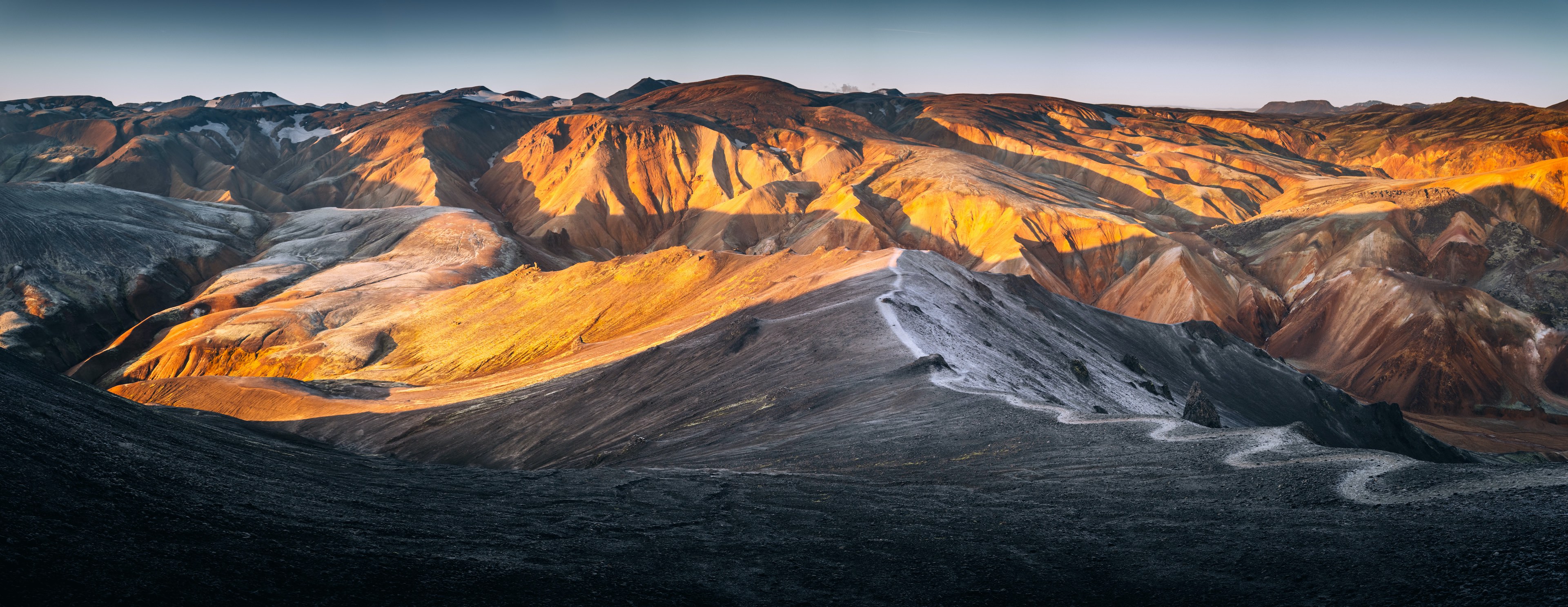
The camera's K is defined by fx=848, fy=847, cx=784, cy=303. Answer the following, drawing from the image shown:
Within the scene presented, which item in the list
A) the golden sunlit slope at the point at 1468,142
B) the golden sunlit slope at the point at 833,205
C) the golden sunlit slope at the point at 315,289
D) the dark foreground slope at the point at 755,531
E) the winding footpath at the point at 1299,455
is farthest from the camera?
the golden sunlit slope at the point at 1468,142

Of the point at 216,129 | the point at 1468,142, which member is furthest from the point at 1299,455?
the point at 216,129

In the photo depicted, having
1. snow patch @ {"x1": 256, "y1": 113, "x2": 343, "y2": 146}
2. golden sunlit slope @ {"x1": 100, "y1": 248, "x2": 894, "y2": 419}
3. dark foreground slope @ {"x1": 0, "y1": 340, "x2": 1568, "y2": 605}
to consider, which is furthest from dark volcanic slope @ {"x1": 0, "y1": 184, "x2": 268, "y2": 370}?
snow patch @ {"x1": 256, "y1": 113, "x2": 343, "y2": 146}

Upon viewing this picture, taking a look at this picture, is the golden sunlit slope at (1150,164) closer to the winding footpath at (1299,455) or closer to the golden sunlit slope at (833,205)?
the golden sunlit slope at (833,205)

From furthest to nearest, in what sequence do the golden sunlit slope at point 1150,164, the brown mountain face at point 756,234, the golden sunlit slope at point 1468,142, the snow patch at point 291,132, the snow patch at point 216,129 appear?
the snow patch at point 291,132 < the snow patch at point 216,129 < the golden sunlit slope at point 1468,142 < the golden sunlit slope at point 1150,164 < the brown mountain face at point 756,234

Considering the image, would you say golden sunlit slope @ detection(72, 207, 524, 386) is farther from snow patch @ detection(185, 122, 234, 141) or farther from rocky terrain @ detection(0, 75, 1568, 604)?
snow patch @ detection(185, 122, 234, 141)

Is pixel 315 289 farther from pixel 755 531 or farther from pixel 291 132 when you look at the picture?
pixel 291 132

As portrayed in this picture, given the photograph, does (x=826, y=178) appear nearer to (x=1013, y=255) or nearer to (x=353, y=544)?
(x=1013, y=255)

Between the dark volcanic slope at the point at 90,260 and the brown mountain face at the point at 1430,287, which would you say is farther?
the dark volcanic slope at the point at 90,260

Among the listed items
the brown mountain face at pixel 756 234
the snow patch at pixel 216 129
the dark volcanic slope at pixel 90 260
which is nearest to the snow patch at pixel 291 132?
the brown mountain face at pixel 756 234
